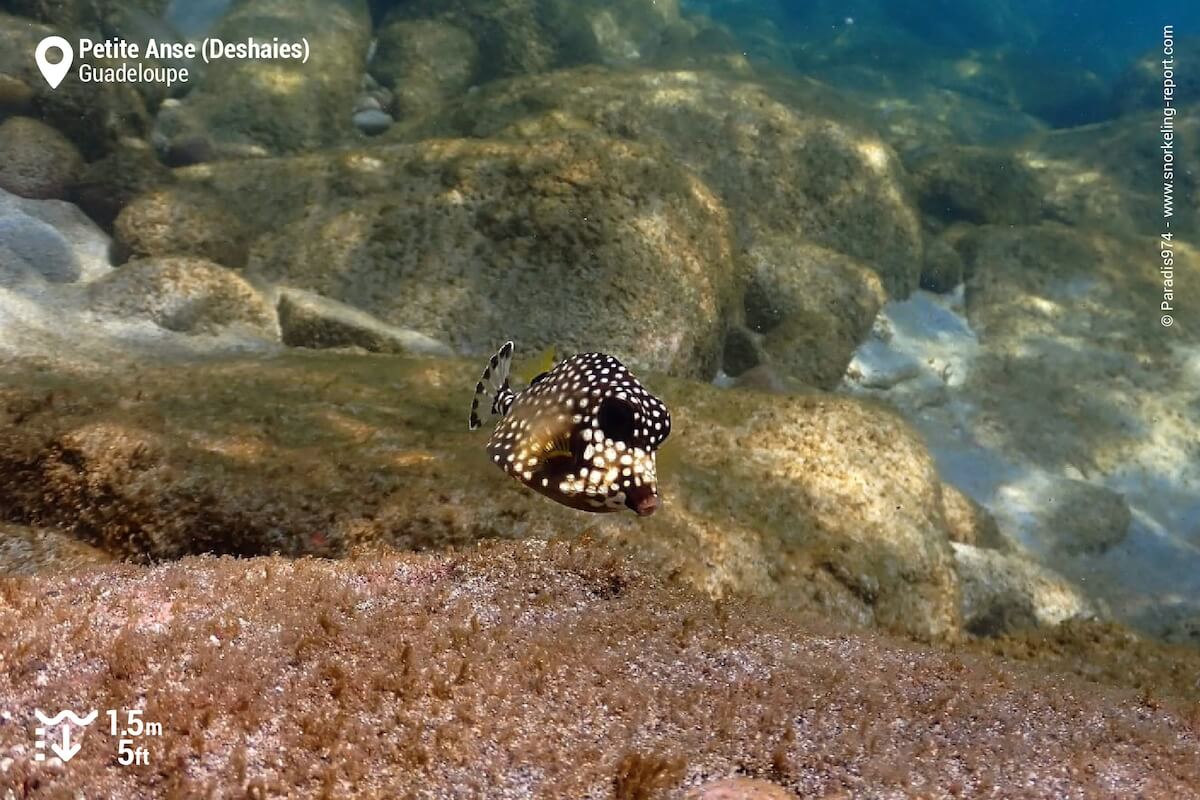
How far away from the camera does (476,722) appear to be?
2334 mm

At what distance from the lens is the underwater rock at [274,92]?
11.5m

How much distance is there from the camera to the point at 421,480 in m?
4.25

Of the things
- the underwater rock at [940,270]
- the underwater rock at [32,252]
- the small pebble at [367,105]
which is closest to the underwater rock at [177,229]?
the underwater rock at [32,252]

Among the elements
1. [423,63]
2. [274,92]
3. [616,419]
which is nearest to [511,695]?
[616,419]

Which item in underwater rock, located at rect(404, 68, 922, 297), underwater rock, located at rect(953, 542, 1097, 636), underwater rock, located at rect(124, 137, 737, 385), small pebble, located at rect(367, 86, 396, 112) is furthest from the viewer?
small pebble, located at rect(367, 86, 396, 112)

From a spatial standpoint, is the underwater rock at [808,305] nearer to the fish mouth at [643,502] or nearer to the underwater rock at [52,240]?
the fish mouth at [643,502]

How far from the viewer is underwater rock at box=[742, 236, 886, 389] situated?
9.49 m

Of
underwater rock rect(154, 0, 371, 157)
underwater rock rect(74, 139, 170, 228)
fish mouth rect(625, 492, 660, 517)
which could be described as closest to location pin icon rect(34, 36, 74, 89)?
underwater rock rect(154, 0, 371, 157)

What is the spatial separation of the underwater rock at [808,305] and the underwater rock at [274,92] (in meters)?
7.98

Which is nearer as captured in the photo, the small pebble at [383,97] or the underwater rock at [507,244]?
the underwater rock at [507,244]

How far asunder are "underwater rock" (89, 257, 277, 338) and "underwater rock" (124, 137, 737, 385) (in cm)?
94

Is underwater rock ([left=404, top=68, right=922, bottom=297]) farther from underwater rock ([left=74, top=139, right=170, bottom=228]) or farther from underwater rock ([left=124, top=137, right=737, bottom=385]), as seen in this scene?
underwater rock ([left=74, top=139, right=170, bottom=228])

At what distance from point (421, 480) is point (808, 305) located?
23.8 feet

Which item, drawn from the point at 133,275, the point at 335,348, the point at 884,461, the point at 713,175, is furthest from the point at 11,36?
the point at 884,461
